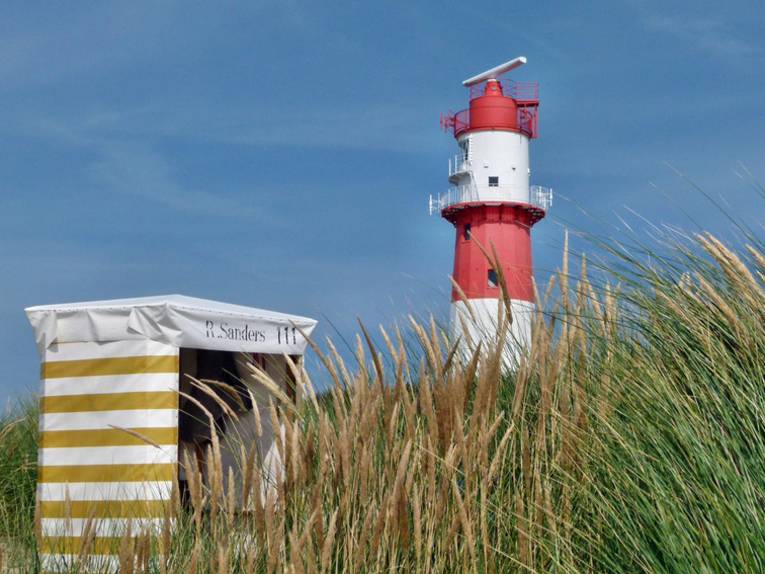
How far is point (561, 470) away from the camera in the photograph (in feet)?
9.00

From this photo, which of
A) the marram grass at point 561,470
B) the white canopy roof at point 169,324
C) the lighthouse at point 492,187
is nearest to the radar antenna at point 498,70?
the lighthouse at point 492,187

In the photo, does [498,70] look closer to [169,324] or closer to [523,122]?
[523,122]

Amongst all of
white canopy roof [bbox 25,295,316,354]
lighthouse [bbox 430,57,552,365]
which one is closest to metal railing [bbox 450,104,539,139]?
lighthouse [bbox 430,57,552,365]

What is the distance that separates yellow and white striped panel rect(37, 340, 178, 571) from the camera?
→ 6.22m

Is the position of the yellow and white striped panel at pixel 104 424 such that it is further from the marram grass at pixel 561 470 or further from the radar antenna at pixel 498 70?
the radar antenna at pixel 498 70

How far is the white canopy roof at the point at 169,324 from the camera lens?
20.9ft

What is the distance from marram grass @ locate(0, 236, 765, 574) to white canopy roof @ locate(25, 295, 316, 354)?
310 cm

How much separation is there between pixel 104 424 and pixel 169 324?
2.85 ft

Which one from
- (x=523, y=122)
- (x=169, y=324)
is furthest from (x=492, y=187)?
(x=169, y=324)

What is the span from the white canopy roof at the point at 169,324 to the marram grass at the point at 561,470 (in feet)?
10.2

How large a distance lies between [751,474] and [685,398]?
1.26 ft

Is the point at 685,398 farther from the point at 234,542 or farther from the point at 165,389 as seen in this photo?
the point at 165,389

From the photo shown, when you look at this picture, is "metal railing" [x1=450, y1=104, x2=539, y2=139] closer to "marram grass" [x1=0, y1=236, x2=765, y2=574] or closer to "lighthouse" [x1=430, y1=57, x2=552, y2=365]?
"lighthouse" [x1=430, y1=57, x2=552, y2=365]

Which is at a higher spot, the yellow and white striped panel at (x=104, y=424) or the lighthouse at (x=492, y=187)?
the lighthouse at (x=492, y=187)
